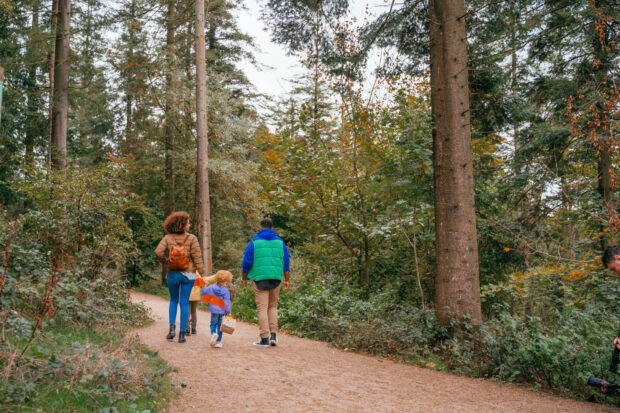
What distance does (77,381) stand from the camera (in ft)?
11.4

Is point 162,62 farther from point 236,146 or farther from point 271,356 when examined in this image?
point 271,356

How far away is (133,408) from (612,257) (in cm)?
451

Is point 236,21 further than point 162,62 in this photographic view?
Yes

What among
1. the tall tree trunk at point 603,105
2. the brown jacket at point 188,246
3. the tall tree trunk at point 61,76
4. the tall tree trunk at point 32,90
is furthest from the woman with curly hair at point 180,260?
the tall tree trunk at point 61,76

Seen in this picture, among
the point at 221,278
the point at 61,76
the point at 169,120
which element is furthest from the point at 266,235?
the point at 169,120

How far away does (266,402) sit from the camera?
4281mm

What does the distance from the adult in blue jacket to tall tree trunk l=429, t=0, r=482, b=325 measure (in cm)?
275

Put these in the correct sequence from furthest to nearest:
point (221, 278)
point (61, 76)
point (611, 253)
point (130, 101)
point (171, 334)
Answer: point (130, 101), point (61, 76), point (221, 278), point (171, 334), point (611, 253)

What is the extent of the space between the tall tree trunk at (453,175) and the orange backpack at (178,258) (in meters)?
4.21

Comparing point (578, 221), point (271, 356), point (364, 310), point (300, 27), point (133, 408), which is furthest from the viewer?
point (578, 221)

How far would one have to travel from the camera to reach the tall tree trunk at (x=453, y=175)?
7.04 meters

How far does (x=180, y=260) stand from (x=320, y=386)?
3.01m

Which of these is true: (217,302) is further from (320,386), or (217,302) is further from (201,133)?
(201,133)

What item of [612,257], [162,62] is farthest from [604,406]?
[162,62]
